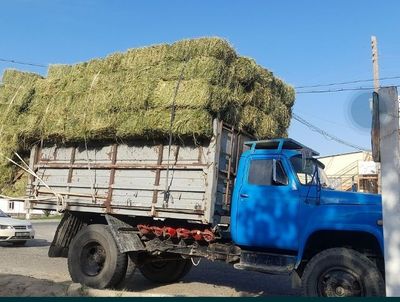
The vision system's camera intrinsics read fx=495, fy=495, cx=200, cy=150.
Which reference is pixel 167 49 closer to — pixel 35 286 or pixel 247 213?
pixel 247 213

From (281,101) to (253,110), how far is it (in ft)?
3.91

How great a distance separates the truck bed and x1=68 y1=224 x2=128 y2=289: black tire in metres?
0.45

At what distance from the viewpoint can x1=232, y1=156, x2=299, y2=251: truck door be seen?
6816 mm

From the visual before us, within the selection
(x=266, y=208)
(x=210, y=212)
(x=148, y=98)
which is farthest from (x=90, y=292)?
(x=148, y=98)

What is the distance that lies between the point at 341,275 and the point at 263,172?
185 centimetres

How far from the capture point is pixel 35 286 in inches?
322

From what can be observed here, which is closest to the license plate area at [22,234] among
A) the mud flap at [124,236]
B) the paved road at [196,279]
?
the paved road at [196,279]

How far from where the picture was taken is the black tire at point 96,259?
829 cm

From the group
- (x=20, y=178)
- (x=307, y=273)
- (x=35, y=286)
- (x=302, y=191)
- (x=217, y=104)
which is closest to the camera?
(x=307, y=273)

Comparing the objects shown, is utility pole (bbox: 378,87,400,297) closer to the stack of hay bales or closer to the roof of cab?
the roof of cab

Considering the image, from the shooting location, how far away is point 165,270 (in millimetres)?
9656

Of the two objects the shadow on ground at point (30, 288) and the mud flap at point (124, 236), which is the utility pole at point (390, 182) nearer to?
the mud flap at point (124, 236)

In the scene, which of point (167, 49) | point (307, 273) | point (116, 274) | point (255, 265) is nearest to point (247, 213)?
point (255, 265)

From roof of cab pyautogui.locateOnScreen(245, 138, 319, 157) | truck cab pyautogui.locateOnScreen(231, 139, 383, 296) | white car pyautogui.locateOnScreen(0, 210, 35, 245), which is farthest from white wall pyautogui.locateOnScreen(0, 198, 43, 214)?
roof of cab pyautogui.locateOnScreen(245, 138, 319, 157)
